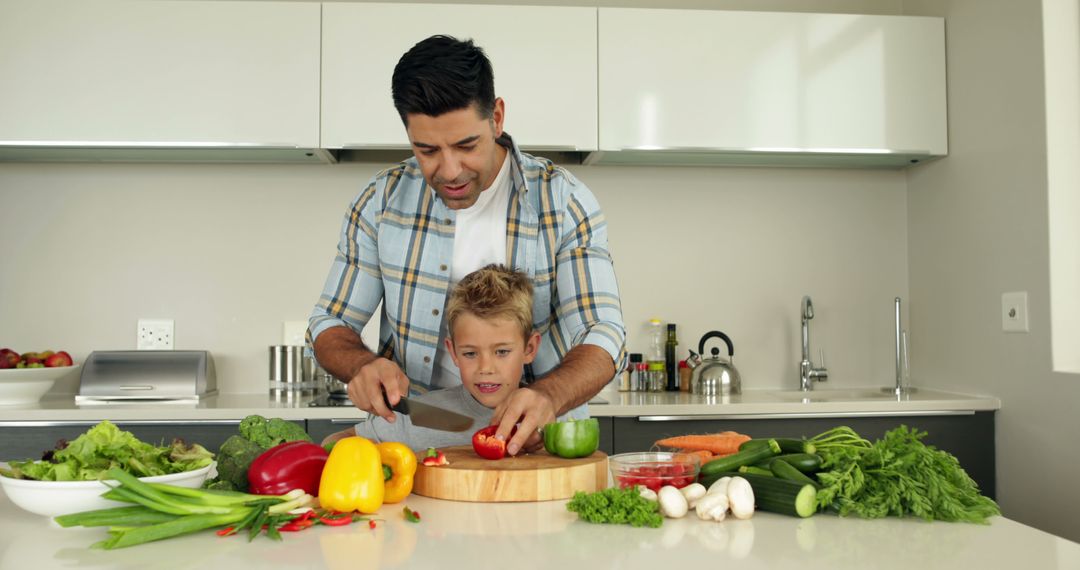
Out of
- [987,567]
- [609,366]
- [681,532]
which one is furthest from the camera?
[609,366]

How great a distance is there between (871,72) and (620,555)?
8.64 ft

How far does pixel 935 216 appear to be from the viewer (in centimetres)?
347

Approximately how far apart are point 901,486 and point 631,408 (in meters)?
1.66

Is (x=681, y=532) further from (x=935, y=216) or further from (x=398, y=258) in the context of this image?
(x=935, y=216)

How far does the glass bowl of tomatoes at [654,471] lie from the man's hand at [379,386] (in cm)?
42

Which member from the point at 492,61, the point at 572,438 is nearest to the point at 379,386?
the point at 572,438

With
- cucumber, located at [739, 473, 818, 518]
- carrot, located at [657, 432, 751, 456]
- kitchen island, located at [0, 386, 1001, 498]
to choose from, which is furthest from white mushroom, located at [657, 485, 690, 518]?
kitchen island, located at [0, 386, 1001, 498]

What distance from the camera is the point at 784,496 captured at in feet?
4.48

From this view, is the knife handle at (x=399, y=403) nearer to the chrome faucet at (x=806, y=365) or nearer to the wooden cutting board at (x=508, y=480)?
the wooden cutting board at (x=508, y=480)

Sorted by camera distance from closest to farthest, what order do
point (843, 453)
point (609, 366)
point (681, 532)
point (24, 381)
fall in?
point (681, 532) → point (843, 453) → point (609, 366) → point (24, 381)

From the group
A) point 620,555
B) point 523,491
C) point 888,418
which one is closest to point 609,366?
point 523,491

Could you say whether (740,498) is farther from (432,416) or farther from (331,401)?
(331,401)

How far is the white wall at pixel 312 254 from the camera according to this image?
3465 millimetres

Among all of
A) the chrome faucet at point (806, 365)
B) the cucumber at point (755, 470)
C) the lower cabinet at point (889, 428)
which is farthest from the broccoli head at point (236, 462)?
the chrome faucet at point (806, 365)
